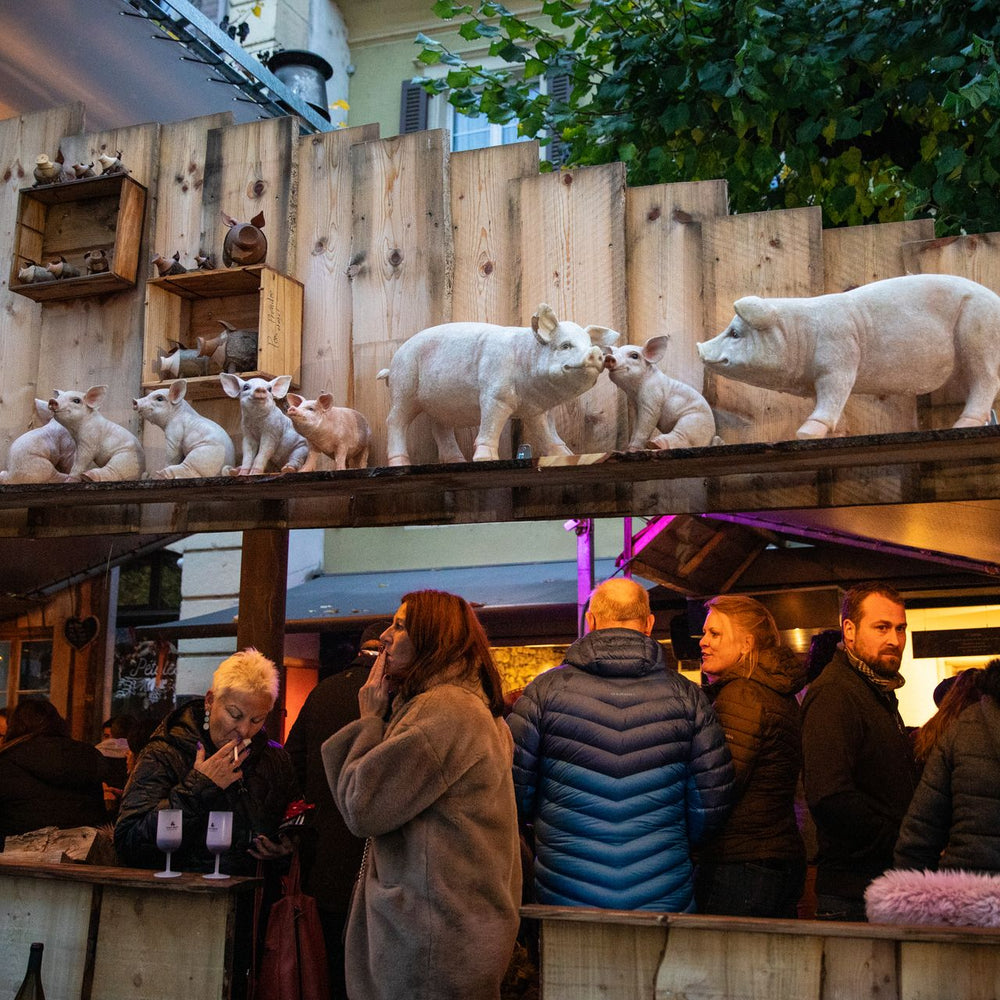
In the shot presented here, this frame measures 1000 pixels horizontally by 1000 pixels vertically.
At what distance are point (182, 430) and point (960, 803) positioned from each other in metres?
3.19

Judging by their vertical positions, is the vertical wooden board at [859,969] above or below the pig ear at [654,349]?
below

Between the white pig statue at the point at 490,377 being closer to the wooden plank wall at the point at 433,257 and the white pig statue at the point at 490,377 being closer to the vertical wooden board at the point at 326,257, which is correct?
the wooden plank wall at the point at 433,257

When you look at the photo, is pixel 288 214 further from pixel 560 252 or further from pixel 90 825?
pixel 90 825

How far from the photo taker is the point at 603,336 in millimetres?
4262

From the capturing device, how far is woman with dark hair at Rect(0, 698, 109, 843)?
4.98 meters

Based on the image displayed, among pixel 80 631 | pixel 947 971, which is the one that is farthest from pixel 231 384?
pixel 80 631

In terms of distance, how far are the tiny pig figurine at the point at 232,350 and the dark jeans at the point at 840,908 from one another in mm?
3023

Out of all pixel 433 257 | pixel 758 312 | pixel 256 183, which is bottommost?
pixel 758 312

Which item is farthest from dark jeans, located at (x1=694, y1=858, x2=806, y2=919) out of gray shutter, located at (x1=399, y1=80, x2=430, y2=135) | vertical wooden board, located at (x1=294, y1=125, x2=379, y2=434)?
gray shutter, located at (x1=399, y1=80, x2=430, y2=135)

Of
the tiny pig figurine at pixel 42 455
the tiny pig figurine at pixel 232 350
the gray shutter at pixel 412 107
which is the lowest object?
the tiny pig figurine at pixel 42 455

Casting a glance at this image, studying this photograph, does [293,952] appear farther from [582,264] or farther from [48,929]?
[582,264]

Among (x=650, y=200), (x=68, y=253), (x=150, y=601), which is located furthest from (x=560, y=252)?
(x=150, y=601)

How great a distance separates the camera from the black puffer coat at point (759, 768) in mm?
3719

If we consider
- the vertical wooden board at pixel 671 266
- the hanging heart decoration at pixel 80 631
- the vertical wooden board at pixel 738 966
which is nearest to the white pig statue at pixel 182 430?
the vertical wooden board at pixel 671 266
